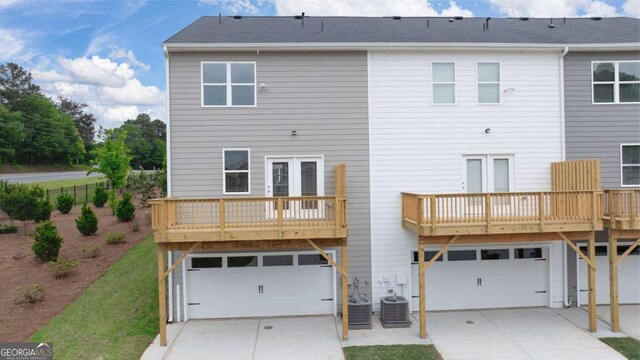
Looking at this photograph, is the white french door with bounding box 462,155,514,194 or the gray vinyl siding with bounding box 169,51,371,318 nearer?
the gray vinyl siding with bounding box 169,51,371,318

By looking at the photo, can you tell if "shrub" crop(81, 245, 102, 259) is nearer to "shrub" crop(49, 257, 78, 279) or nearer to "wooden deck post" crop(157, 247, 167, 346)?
"shrub" crop(49, 257, 78, 279)

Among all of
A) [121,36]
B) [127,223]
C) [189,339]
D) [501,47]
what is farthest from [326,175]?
[121,36]

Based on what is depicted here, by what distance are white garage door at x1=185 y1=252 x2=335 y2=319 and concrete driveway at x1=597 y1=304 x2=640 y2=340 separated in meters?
6.84

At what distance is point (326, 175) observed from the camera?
9.95m

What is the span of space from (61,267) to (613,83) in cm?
1656

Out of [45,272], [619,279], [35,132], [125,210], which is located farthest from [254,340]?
[35,132]

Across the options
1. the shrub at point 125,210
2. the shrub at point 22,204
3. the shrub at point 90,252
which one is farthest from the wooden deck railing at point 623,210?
the shrub at point 22,204

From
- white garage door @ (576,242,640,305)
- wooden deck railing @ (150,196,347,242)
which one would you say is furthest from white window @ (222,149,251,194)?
white garage door @ (576,242,640,305)

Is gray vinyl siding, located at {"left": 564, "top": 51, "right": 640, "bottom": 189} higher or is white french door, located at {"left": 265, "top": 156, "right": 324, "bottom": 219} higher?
gray vinyl siding, located at {"left": 564, "top": 51, "right": 640, "bottom": 189}

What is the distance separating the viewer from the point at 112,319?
31.0ft

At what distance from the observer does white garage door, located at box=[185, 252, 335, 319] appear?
9953 mm

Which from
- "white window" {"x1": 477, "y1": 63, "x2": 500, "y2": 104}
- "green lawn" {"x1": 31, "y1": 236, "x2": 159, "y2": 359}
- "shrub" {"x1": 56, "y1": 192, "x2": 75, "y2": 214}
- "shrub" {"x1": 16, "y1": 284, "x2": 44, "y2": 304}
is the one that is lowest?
"green lawn" {"x1": 31, "y1": 236, "x2": 159, "y2": 359}

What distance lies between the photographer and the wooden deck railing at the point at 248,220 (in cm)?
820

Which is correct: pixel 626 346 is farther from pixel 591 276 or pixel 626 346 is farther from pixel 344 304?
pixel 344 304
